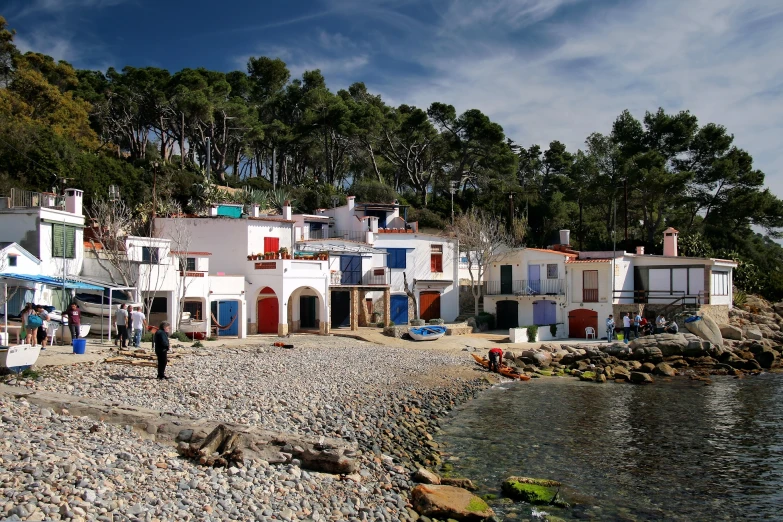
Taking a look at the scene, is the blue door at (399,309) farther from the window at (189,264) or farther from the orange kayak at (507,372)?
the window at (189,264)

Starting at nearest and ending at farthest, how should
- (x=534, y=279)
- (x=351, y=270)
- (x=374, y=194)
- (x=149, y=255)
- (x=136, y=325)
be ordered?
(x=136, y=325)
(x=149, y=255)
(x=351, y=270)
(x=534, y=279)
(x=374, y=194)

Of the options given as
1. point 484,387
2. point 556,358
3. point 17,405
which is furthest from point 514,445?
point 556,358

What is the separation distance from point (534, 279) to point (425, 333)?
1048cm

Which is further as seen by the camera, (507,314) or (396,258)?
(507,314)

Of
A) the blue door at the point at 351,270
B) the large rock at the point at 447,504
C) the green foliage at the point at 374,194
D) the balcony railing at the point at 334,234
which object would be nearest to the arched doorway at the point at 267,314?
the blue door at the point at 351,270

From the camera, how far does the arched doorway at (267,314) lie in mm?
36125

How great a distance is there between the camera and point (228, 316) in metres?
33.6

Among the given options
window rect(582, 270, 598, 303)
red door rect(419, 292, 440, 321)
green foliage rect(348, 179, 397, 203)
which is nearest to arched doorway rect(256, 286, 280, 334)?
red door rect(419, 292, 440, 321)

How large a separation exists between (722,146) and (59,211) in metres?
50.0

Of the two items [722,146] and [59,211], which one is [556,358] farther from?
[722,146]

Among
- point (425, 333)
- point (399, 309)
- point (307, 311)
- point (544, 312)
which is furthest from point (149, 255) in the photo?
point (544, 312)

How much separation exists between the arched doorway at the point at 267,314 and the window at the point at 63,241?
9909 mm

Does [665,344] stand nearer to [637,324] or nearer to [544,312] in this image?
[637,324]

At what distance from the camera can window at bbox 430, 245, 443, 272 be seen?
4525 centimetres
